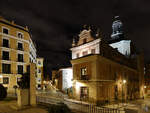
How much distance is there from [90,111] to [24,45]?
33.4 meters

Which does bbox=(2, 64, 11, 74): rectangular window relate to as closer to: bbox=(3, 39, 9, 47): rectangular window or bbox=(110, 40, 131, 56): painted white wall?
bbox=(3, 39, 9, 47): rectangular window

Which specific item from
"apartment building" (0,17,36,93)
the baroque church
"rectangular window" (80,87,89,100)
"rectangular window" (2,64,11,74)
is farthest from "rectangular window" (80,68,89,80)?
"rectangular window" (2,64,11,74)

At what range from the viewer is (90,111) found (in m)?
11.8

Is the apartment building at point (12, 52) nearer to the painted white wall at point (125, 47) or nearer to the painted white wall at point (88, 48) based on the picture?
the painted white wall at point (88, 48)

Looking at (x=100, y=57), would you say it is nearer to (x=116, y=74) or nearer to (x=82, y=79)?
(x=82, y=79)

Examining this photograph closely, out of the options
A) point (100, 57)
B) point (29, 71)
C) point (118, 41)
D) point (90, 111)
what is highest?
point (118, 41)

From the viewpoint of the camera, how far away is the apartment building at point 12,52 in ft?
108

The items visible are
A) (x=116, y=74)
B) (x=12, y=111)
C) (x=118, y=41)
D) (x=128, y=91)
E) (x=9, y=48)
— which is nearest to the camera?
(x=12, y=111)

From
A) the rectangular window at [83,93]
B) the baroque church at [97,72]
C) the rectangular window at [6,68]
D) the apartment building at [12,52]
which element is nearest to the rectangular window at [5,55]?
the apartment building at [12,52]

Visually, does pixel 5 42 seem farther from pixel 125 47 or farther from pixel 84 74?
pixel 125 47

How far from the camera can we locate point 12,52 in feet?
116

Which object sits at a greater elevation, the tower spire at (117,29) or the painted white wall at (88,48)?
the tower spire at (117,29)

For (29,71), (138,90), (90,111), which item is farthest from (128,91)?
(29,71)

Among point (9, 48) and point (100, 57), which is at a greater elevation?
point (9, 48)
